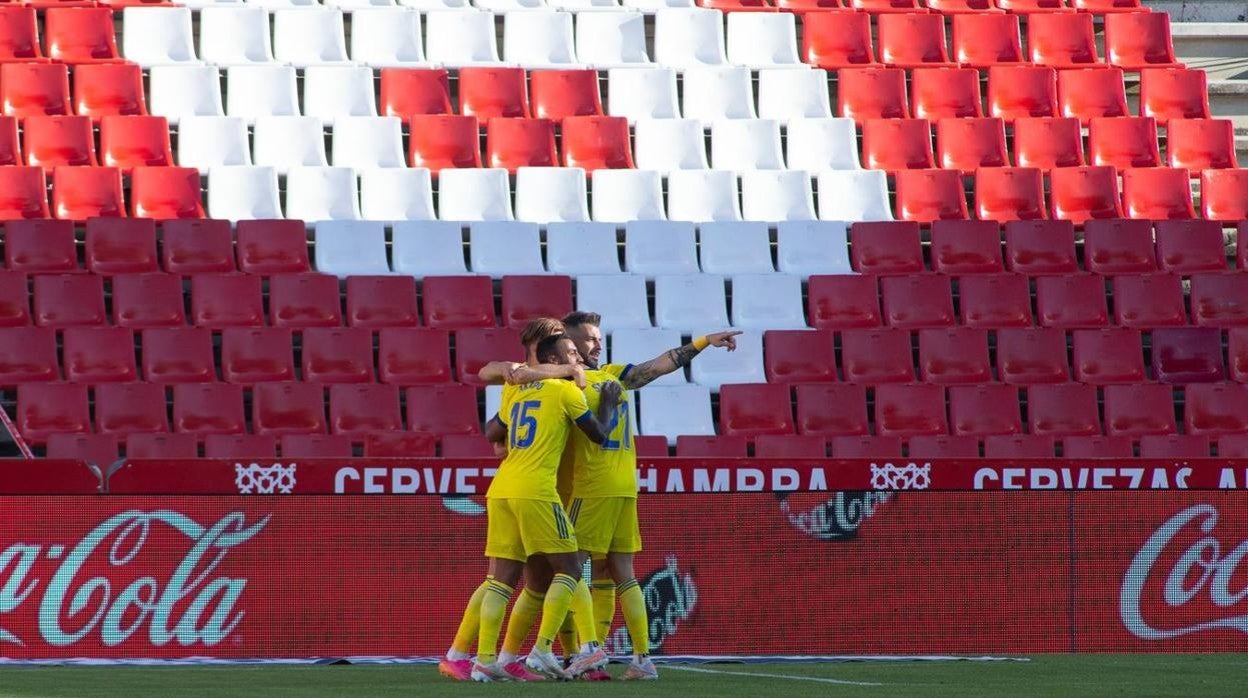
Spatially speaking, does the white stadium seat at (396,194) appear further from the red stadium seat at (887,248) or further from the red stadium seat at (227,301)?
the red stadium seat at (887,248)

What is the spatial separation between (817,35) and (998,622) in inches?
349

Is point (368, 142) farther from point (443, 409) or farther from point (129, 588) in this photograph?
point (129, 588)

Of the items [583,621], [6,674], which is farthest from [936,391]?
[6,674]

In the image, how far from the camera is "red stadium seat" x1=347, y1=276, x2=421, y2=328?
13609 millimetres

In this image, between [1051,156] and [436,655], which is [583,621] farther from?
[1051,156]

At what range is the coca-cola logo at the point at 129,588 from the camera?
8.99m

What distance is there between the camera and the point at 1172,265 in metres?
15.0

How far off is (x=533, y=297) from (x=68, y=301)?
11.0 feet

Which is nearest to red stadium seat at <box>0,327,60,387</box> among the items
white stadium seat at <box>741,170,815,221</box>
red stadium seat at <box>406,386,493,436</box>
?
red stadium seat at <box>406,386,493,436</box>

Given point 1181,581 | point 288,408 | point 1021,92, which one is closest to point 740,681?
point 1181,581

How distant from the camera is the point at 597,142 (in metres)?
15.6

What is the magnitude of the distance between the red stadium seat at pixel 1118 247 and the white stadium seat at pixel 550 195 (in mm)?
4066

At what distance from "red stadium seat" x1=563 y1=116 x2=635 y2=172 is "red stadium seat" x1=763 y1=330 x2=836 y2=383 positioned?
8.55ft

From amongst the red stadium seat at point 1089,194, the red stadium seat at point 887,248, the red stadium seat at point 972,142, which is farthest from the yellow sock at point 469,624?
the red stadium seat at point 972,142
